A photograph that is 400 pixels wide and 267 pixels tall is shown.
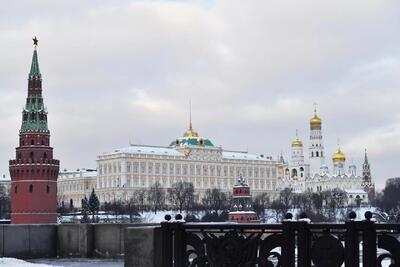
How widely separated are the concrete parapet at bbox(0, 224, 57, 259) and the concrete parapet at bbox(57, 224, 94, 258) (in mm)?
157

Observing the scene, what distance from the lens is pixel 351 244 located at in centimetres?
822

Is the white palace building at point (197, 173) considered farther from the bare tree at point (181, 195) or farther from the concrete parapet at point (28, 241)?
the concrete parapet at point (28, 241)

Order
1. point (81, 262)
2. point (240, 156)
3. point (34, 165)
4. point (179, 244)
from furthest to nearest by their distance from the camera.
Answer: point (240, 156) → point (34, 165) → point (81, 262) → point (179, 244)

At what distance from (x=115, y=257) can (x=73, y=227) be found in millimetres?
1015

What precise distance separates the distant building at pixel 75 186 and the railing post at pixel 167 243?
148 meters

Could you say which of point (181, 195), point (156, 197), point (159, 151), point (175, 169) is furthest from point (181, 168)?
point (156, 197)

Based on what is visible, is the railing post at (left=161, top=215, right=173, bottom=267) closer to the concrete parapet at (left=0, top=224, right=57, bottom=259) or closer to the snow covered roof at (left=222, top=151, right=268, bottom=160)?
the concrete parapet at (left=0, top=224, right=57, bottom=259)

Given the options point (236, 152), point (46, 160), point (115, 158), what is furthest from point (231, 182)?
point (46, 160)

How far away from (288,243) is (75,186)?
157 m

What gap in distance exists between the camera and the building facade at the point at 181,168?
148m

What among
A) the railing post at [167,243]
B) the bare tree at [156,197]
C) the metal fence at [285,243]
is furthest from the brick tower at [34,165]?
the metal fence at [285,243]

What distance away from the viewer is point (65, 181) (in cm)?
16612

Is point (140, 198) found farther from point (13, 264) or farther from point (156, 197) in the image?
point (13, 264)

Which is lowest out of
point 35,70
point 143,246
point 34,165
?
point 143,246
